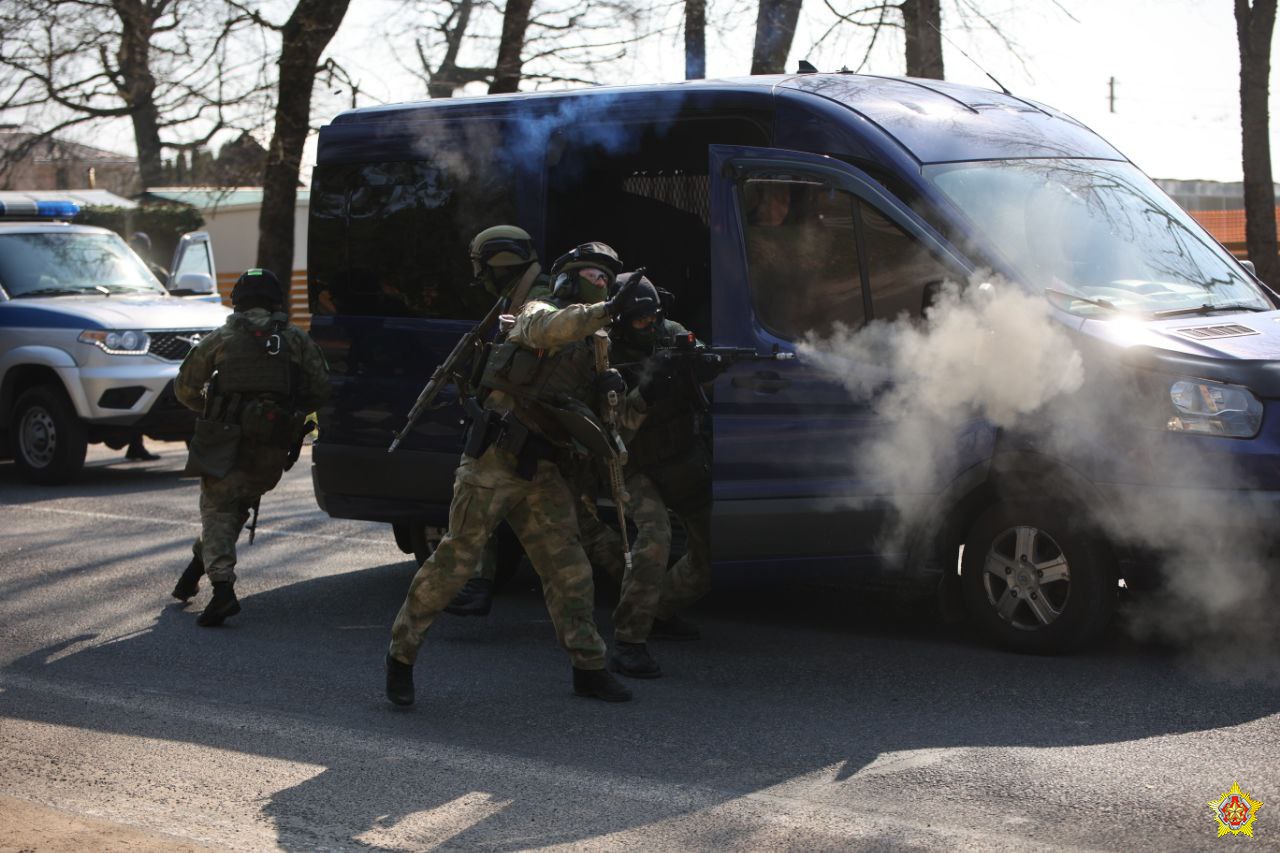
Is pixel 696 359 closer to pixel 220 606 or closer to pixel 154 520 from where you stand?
pixel 220 606

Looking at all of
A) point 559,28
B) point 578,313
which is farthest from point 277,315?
point 559,28

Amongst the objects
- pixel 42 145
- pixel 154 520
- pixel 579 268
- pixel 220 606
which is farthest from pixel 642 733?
pixel 42 145

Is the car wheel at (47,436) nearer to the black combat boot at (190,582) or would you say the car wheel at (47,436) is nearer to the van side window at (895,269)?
the black combat boot at (190,582)

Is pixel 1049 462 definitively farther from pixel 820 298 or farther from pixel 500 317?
pixel 500 317

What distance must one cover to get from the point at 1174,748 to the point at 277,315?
4.54 meters

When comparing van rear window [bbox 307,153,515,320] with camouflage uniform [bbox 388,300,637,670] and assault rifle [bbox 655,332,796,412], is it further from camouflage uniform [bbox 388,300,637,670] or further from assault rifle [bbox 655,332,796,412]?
camouflage uniform [bbox 388,300,637,670]

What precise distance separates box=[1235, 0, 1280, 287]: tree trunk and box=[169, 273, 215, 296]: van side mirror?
10.8m

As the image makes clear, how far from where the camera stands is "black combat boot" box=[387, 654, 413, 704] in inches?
228

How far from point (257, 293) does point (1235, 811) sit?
499cm

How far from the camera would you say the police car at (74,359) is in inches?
507

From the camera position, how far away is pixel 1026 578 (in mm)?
6137

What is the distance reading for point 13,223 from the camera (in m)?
14.2

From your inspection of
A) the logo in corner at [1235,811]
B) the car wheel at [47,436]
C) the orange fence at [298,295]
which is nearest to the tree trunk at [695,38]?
the car wheel at [47,436]

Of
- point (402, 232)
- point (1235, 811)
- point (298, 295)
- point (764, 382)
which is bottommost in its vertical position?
point (1235, 811)
